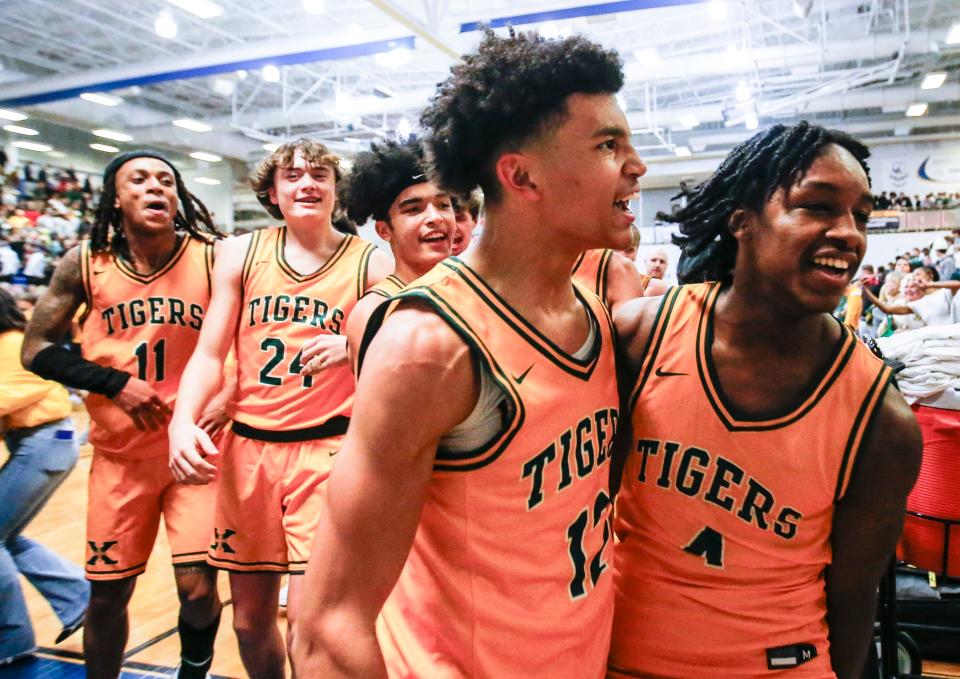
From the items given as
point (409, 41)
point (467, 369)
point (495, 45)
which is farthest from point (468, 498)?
point (409, 41)

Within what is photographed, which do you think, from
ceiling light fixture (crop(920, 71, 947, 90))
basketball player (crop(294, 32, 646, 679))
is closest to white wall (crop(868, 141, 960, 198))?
ceiling light fixture (crop(920, 71, 947, 90))

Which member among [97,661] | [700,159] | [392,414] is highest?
[700,159]

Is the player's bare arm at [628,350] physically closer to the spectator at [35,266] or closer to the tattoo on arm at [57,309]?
the tattoo on arm at [57,309]

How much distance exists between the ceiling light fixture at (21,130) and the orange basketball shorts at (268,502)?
1887 centimetres

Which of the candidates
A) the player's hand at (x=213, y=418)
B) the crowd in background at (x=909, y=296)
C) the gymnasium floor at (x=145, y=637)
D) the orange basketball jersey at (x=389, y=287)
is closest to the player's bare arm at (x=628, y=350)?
the orange basketball jersey at (x=389, y=287)

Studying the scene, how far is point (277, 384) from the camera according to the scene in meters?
2.98

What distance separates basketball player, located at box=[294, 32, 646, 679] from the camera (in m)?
1.27

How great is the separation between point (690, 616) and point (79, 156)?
2215 cm

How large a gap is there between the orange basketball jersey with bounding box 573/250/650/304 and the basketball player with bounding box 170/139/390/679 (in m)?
0.91

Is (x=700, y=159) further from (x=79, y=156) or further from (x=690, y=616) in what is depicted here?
(x=690, y=616)

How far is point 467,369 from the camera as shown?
1342 millimetres

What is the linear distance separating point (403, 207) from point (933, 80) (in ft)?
49.7

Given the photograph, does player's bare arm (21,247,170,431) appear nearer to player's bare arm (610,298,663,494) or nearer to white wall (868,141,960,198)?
player's bare arm (610,298,663,494)

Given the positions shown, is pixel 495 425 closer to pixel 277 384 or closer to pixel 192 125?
pixel 277 384
